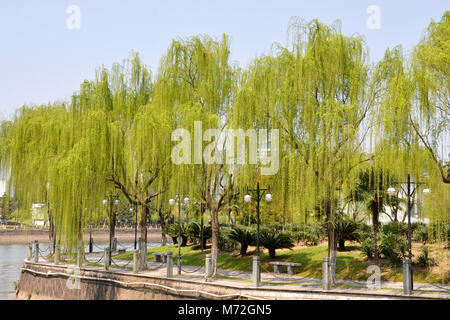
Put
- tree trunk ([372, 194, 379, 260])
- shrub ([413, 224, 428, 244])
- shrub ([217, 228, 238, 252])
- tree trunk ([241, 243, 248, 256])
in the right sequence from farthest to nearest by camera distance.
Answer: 1. shrub ([217, 228, 238, 252])
2. tree trunk ([241, 243, 248, 256])
3. shrub ([413, 224, 428, 244])
4. tree trunk ([372, 194, 379, 260])

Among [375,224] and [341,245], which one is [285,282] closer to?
[375,224]

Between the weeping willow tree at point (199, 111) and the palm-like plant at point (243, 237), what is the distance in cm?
460

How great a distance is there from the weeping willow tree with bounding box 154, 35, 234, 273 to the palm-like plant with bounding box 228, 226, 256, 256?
181 inches

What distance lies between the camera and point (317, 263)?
2228cm

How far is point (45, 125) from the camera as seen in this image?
2583 cm

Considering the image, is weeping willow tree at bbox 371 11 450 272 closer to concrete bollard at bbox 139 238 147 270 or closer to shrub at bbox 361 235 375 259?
shrub at bbox 361 235 375 259

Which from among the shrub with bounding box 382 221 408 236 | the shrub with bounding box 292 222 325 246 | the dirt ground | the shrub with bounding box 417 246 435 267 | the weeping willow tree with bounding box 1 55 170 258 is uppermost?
the weeping willow tree with bounding box 1 55 170 258

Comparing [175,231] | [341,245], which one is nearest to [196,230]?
[175,231]

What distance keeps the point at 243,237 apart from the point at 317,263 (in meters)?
4.77

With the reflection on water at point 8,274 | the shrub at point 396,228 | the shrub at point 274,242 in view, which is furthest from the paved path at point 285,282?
the reflection on water at point 8,274

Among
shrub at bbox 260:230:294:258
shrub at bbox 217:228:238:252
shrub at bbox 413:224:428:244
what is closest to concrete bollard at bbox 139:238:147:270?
shrub at bbox 217:228:238:252

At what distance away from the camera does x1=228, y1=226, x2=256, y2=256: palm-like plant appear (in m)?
25.7

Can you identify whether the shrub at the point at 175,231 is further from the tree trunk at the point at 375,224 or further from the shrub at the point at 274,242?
the tree trunk at the point at 375,224
